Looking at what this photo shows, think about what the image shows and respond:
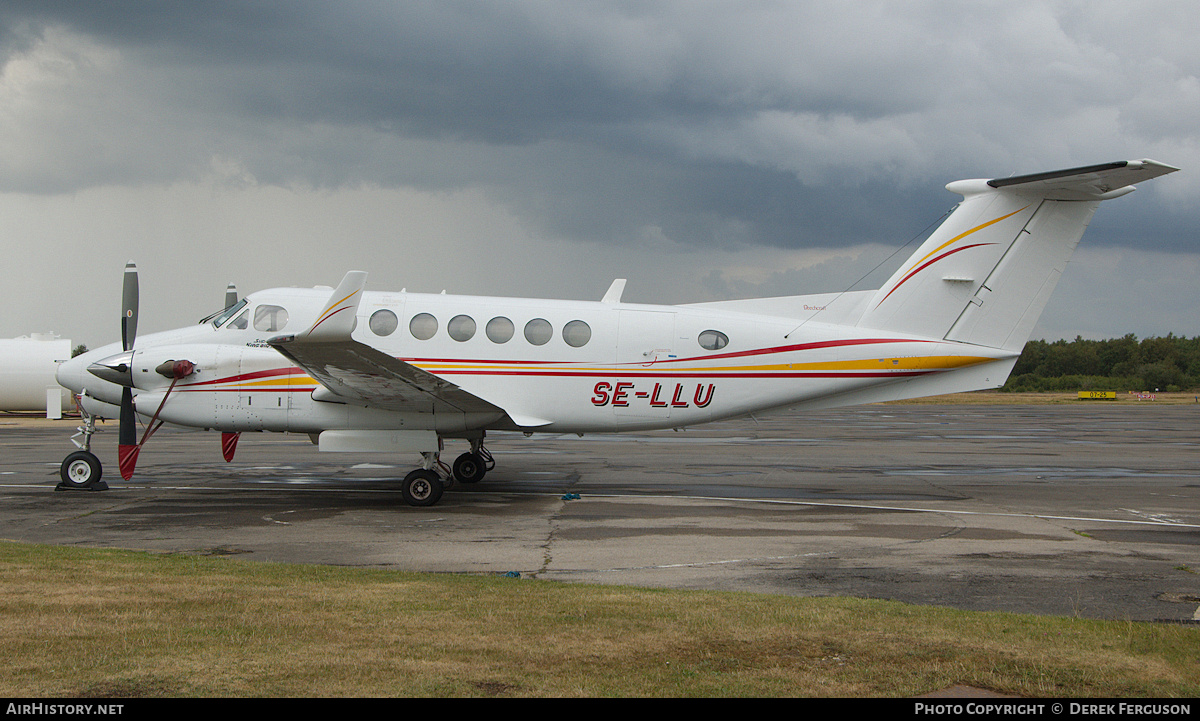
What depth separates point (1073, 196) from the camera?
46.4ft

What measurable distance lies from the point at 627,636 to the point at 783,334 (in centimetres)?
975

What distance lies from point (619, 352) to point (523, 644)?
366 inches

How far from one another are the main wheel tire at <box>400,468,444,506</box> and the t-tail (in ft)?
25.9

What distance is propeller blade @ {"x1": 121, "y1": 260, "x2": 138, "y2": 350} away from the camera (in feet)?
49.3

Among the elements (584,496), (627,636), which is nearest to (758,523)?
(584,496)

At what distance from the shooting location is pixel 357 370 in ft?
41.3

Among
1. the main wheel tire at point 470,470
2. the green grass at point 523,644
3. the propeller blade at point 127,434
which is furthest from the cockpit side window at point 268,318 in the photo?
the green grass at point 523,644

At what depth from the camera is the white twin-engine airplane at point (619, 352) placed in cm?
1424

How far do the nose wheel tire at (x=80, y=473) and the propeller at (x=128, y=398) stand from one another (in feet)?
1.50

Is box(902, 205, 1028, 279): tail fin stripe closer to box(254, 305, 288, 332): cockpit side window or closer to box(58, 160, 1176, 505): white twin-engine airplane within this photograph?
box(58, 160, 1176, 505): white twin-engine airplane

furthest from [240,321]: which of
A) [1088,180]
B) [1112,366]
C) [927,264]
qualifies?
[1112,366]

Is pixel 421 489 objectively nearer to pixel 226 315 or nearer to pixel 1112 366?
pixel 226 315

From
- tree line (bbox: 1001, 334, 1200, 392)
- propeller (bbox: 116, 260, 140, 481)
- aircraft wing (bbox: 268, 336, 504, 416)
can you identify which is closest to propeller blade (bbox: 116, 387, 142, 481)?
propeller (bbox: 116, 260, 140, 481)

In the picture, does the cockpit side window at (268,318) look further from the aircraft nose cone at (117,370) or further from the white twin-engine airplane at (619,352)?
the aircraft nose cone at (117,370)
